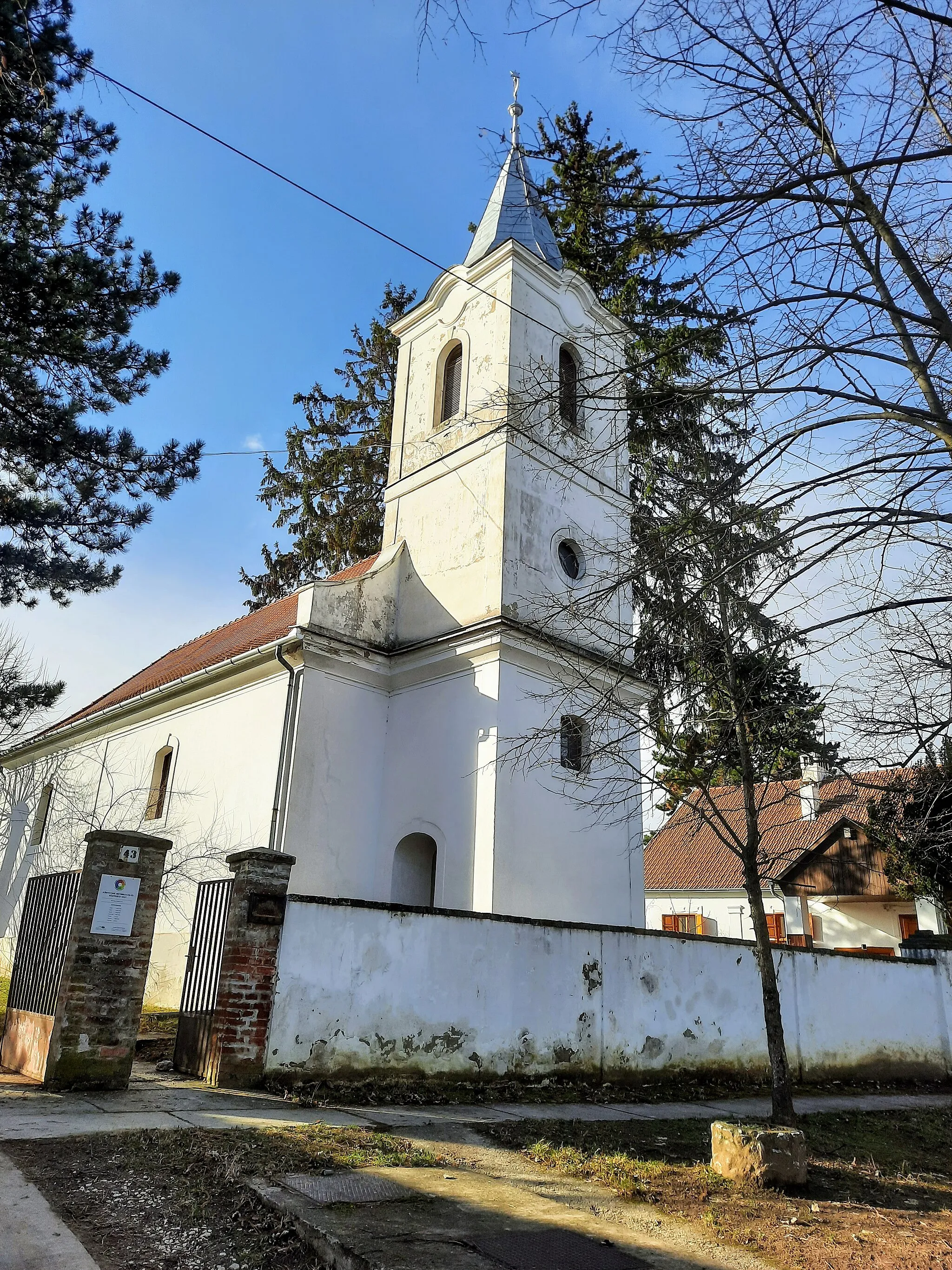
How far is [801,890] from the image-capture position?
Answer: 26531mm

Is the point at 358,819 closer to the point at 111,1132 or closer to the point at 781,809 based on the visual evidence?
the point at 111,1132

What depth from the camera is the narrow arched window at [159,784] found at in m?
17.8

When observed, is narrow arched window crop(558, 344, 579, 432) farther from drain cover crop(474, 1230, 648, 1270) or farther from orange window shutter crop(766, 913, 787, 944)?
orange window shutter crop(766, 913, 787, 944)

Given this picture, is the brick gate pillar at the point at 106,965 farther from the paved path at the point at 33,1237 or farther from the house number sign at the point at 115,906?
the paved path at the point at 33,1237

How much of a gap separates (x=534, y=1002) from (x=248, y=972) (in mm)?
3378

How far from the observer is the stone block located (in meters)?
5.76

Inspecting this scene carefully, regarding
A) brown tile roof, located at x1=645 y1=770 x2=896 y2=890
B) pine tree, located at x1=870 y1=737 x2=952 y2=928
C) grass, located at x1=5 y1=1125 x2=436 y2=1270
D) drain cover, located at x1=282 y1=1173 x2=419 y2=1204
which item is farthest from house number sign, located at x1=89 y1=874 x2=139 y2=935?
brown tile roof, located at x1=645 y1=770 x2=896 y2=890

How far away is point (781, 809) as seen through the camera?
2761 cm

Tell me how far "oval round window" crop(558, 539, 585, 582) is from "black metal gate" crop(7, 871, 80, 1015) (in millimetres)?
9645

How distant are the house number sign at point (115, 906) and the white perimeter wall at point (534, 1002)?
1351 mm

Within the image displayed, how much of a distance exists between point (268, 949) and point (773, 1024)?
4.47m

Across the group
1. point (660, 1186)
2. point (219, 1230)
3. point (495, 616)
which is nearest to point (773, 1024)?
point (660, 1186)

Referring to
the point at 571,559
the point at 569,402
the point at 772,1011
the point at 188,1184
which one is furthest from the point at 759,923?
the point at 571,559

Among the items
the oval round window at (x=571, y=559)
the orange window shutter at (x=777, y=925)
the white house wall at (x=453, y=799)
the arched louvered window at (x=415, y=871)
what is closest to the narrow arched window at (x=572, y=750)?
the white house wall at (x=453, y=799)
